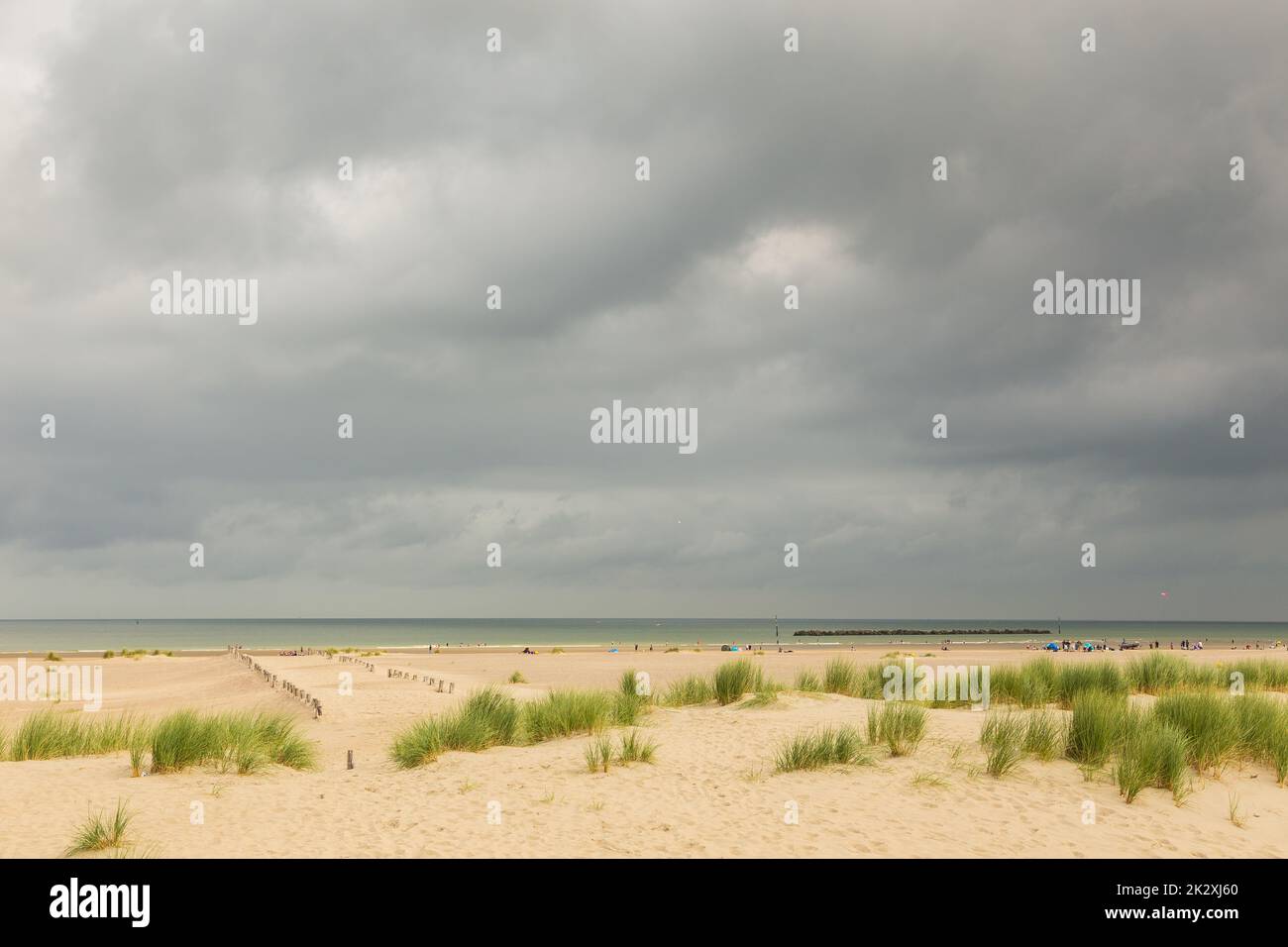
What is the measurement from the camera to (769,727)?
17.5 metres

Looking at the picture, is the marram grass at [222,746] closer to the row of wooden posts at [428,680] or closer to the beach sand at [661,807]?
the beach sand at [661,807]

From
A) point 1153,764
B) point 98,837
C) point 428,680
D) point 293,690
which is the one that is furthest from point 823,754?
point 428,680

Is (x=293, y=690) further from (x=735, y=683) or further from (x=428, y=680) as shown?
(x=735, y=683)

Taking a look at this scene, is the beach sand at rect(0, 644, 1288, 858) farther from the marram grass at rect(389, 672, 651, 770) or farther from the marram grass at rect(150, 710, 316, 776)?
the marram grass at rect(389, 672, 651, 770)

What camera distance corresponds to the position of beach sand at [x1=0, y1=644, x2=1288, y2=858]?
9766 mm

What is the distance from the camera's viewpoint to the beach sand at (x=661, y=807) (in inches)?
384

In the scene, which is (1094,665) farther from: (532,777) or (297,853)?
(297,853)

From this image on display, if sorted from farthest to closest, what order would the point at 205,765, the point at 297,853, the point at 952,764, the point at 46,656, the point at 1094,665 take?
the point at 46,656 → the point at 1094,665 → the point at 205,765 → the point at 952,764 → the point at 297,853

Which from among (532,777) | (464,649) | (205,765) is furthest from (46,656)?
(532,777)

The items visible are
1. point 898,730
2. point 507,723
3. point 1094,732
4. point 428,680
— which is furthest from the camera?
point 428,680

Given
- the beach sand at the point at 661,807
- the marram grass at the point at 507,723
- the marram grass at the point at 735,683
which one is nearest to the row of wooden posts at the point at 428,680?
the marram grass at the point at 735,683

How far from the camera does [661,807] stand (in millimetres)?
11406
